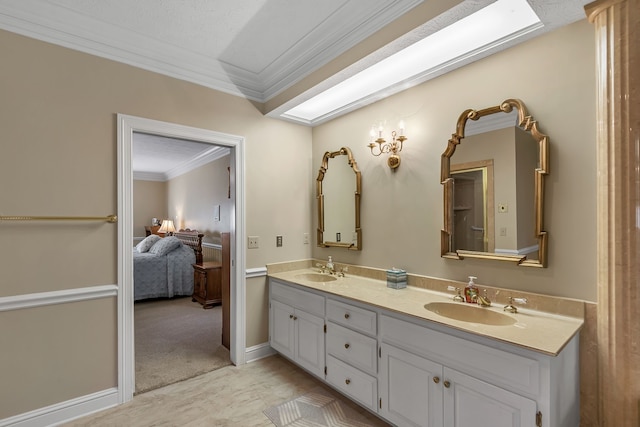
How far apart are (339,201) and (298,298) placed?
1.04 m

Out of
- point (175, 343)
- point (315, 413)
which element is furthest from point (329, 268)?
point (175, 343)

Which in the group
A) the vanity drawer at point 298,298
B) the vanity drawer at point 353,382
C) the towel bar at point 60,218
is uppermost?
the towel bar at point 60,218

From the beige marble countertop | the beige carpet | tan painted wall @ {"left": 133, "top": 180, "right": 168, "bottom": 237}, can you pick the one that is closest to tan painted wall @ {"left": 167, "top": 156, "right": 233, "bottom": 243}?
tan painted wall @ {"left": 133, "top": 180, "right": 168, "bottom": 237}

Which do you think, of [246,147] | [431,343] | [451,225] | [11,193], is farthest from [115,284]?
[451,225]

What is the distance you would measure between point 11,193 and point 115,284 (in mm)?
835

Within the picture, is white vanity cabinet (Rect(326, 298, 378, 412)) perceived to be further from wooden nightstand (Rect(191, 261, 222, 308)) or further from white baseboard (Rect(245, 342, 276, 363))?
wooden nightstand (Rect(191, 261, 222, 308))

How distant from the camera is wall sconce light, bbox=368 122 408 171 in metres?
2.50

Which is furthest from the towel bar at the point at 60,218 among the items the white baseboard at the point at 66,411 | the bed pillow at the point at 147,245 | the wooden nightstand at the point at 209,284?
the bed pillow at the point at 147,245

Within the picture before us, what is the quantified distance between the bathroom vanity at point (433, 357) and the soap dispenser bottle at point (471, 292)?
0.38 ft

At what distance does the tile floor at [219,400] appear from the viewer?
2.07 meters

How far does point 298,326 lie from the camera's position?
2654 millimetres

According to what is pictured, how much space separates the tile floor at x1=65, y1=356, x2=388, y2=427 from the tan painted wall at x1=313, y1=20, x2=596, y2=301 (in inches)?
47.1

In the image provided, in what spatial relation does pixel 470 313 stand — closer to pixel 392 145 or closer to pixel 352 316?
pixel 352 316

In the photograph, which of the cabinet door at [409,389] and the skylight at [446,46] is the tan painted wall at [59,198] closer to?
the skylight at [446,46]
